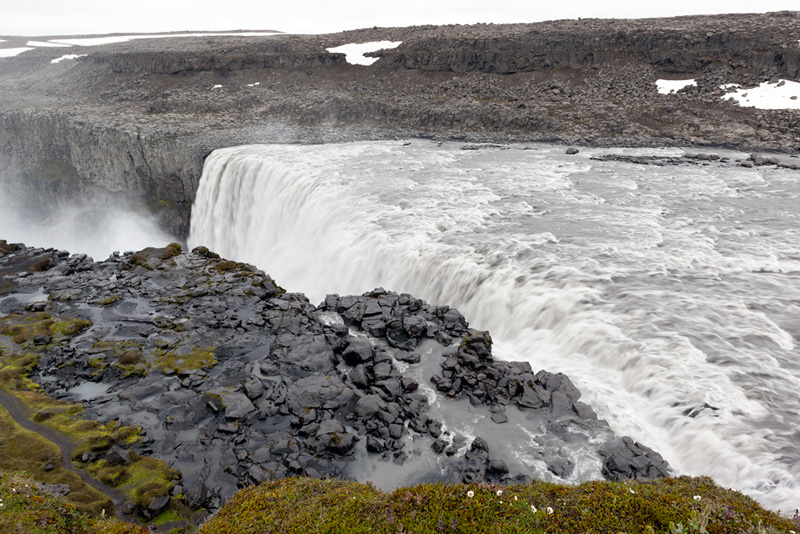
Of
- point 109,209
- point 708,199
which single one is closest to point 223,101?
point 109,209

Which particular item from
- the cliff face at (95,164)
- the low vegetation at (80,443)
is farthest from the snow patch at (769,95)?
the low vegetation at (80,443)

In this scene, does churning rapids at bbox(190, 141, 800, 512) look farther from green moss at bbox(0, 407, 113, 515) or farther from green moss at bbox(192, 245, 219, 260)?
green moss at bbox(0, 407, 113, 515)

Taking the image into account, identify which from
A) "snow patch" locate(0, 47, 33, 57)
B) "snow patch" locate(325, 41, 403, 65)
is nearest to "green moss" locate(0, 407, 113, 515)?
"snow patch" locate(325, 41, 403, 65)

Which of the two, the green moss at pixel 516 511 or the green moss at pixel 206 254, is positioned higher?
the green moss at pixel 516 511

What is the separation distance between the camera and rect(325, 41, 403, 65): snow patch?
2657 inches

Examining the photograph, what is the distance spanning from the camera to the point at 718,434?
9867mm

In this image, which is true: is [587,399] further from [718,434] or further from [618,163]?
[618,163]

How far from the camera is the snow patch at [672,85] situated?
47.4m

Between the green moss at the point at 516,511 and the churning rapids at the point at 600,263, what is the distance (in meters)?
2.72

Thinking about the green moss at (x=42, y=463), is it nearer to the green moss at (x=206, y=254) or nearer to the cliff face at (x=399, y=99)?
the green moss at (x=206, y=254)

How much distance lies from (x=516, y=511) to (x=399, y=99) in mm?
54641

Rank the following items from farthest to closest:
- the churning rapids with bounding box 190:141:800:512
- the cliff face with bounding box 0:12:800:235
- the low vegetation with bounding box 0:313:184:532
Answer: the cliff face with bounding box 0:12:800:235 < the churning rapids with bounding box 190:141:800:512 < the low vegetation with bounding box 0:313:184:532

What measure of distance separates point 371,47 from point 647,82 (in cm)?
3877

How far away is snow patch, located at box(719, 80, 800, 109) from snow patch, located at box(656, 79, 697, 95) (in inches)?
127
